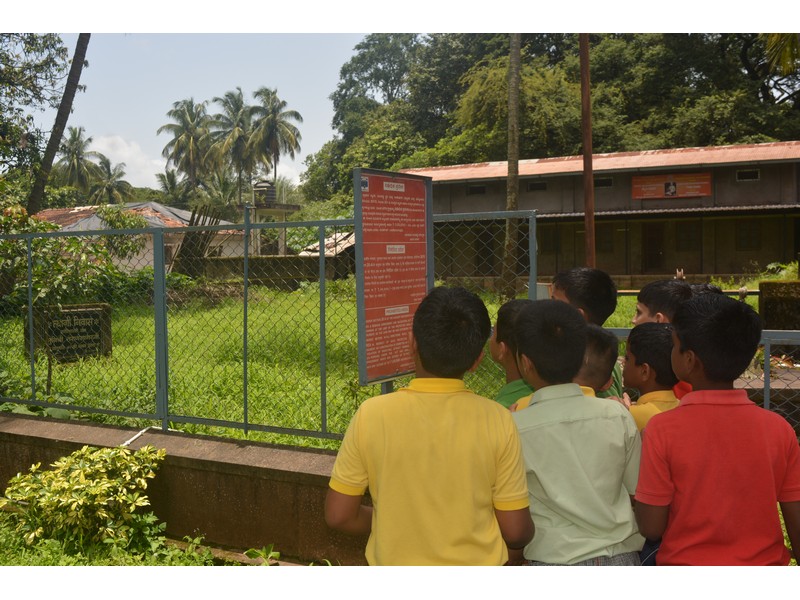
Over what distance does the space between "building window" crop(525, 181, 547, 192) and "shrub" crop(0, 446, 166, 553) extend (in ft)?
74.7

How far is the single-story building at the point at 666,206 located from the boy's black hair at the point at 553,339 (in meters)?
20.1

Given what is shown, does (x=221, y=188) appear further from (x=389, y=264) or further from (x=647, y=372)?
(x=647, y=372)

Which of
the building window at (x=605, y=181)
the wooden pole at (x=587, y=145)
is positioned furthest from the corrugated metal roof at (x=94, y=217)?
the wooden pole at (x=587, y=145)

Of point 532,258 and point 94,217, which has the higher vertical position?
point 94,217

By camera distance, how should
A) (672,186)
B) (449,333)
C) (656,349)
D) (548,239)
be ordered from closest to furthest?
(449,333), (656,349), (672,186), (548,239)

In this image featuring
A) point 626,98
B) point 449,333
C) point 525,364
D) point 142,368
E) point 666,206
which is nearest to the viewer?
point 449,333

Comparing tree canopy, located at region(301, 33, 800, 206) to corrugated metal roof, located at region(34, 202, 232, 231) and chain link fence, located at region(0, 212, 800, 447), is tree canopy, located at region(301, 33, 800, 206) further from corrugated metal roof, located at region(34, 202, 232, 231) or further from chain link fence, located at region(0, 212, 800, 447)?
chain link fence, located at region(0, 212, 800, 447)

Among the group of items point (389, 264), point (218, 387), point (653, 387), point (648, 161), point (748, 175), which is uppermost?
point (648, 161)

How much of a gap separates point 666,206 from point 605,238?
7.12 feet

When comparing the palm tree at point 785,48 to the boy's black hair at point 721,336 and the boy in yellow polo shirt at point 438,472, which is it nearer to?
the boy's black hair at point 721,336

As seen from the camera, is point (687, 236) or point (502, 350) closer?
point (502, 350)

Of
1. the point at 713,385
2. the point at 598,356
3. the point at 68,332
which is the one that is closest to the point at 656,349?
the point at 598,356

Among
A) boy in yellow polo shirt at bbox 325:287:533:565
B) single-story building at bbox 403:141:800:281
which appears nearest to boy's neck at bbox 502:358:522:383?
boy in yellow polo shirt at bbox 325:287:533:565

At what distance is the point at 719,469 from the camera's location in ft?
7.04
